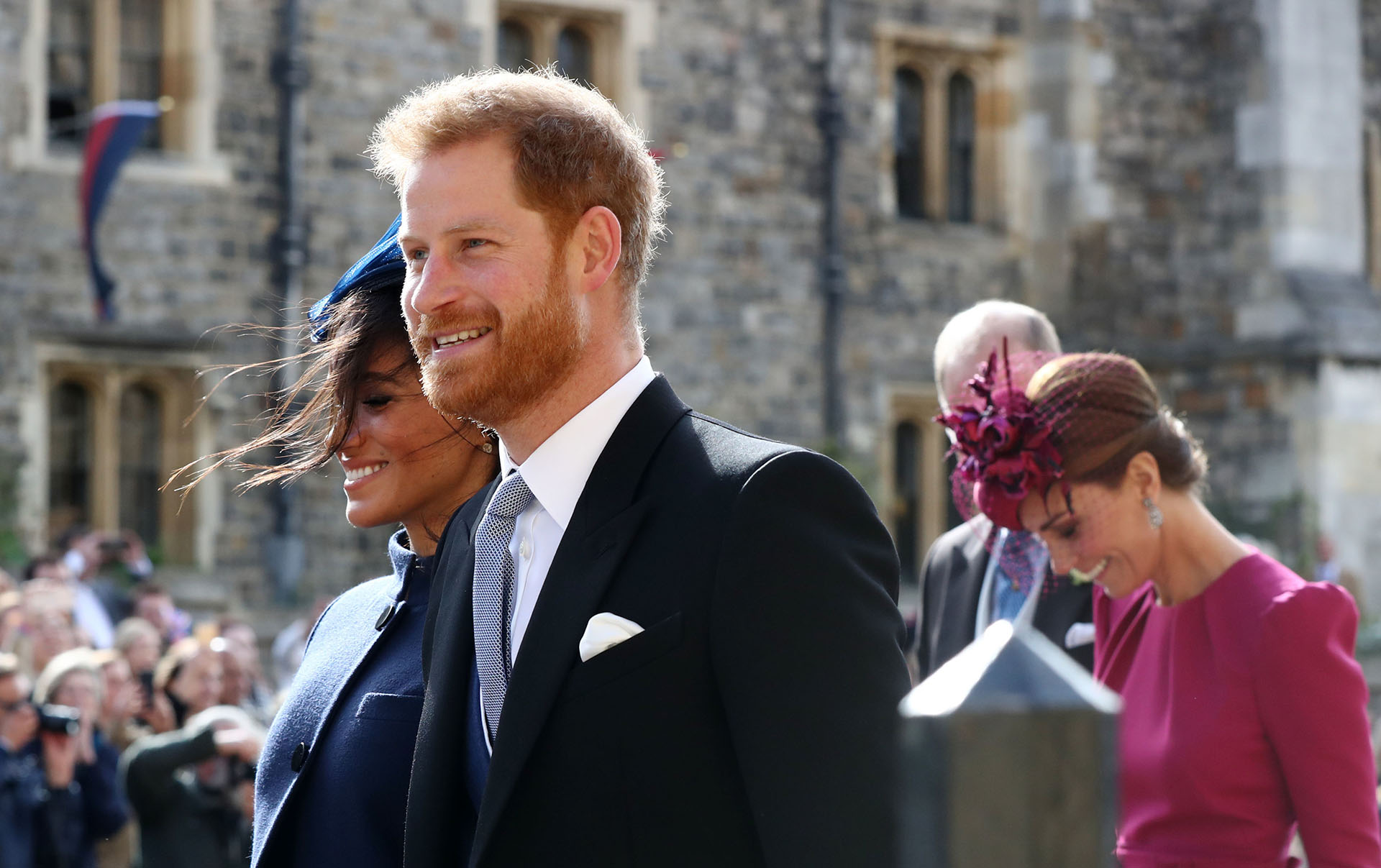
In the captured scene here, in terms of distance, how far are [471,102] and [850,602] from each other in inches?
26.9

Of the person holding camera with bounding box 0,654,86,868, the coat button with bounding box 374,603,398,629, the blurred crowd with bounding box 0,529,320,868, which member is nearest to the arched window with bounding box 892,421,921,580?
the blurred crowd with bounding box 0,529,320,868

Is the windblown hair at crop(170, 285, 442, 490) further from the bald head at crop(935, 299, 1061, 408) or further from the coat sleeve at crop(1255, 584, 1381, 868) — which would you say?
the bald head at crop(935, 299, 1061, 408)

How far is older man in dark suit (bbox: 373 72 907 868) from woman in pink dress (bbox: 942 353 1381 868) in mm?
937

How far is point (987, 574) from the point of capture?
4008mm

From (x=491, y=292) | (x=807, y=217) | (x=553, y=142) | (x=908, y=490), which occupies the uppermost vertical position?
(x=807, y=217)

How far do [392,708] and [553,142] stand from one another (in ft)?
2.54

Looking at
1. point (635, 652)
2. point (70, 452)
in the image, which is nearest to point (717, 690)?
point (635, 652)

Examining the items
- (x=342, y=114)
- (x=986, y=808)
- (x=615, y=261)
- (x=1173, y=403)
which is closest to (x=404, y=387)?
(x=615, y=261)

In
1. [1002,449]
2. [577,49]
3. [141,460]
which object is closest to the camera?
[1002,449]

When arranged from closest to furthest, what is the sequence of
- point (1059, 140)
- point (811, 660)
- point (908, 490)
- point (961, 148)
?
point (811, 660)
point (908, 490)
point (1059, 140)
point (961, 148)

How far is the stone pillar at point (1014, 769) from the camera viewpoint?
3.99 feet

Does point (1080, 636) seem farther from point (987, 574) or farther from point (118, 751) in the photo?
point (118, 751)

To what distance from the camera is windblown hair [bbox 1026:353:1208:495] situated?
9.57ft

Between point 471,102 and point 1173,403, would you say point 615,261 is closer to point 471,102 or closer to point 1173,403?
point 471,102
